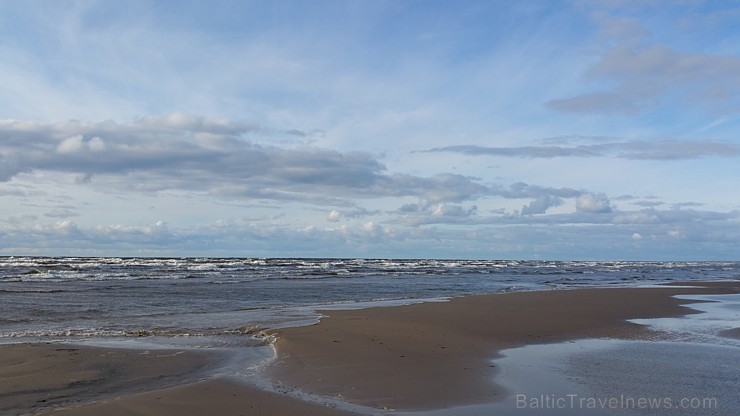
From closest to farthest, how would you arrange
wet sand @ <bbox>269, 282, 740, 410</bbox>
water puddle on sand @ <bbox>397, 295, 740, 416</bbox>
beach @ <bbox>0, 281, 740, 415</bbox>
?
water puddle on sand @ <bbox>397, 295, 740, 416</bbox>, beach @ <bbox>0, 281, 740, 415</bbox>, wet sand @ <bbox>269, 282, 740, 410</bbox>

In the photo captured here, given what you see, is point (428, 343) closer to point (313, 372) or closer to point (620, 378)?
point (313, 372)

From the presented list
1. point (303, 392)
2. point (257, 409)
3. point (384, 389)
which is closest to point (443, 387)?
point (384, 389)

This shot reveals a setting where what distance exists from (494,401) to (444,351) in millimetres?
3657

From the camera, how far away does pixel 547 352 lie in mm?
10328

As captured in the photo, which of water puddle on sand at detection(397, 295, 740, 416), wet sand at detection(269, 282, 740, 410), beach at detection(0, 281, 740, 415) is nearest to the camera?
water puddle on sand at detection(397, 295, 740, 416)

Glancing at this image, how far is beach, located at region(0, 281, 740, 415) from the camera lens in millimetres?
6680

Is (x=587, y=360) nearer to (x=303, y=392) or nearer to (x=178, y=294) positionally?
(x=303, y=392)

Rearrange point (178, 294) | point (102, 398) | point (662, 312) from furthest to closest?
point (178, 294) < point (662, 312) < point (102, 398)

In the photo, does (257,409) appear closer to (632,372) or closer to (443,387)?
(443,387)

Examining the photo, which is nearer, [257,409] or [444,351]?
[257,409]

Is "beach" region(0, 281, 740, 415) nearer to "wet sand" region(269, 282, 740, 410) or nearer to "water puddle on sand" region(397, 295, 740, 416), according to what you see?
"wet sand" region(269, 282, 740, 410)

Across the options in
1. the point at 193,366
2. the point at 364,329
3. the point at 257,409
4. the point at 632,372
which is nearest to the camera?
the point at 257,409

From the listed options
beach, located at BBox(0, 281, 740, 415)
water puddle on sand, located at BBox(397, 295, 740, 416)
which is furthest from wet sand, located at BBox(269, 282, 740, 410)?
water puddle on sand, located at BBox(397, 295, 740, 416)

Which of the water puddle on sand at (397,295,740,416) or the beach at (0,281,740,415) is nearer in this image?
the water puddle on sand at (397,295,740,416)
